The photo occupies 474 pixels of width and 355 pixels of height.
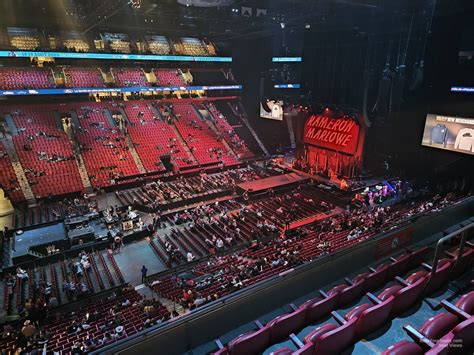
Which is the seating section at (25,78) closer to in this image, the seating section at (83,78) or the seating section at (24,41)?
the seating section at (83,78)

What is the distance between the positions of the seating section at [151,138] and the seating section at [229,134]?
5.71 meters

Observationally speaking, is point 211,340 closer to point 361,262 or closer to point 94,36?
point 361,262

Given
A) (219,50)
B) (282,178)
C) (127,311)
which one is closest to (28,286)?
(127,311)

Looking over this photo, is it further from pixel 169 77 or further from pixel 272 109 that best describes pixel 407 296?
pixel 169 77

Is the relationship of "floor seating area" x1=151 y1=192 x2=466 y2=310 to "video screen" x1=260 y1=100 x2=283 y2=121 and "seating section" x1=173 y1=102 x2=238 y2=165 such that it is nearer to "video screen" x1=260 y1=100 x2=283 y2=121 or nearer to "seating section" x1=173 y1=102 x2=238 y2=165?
"seating section" x1=173 y1=102 x2=238 y2=165

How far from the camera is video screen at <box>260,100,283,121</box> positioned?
31109 millimetres

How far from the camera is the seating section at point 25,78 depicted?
27203 mm

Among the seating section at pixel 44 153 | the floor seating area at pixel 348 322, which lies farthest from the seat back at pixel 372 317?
the seating section at pixel 44 153

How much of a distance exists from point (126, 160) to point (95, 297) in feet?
51.2

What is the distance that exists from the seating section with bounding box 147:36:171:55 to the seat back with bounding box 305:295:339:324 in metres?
38.5

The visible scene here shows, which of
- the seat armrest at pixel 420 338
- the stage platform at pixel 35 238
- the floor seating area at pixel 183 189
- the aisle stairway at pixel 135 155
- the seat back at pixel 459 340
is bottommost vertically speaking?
the stage platform at pixel 35 238

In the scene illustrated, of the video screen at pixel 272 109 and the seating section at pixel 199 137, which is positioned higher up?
the video screen at pixel 272 109

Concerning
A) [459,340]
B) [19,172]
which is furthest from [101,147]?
[459,340]

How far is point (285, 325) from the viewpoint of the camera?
5.06 metres
